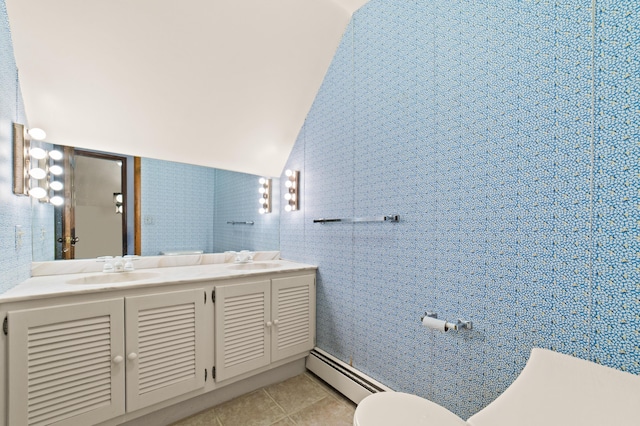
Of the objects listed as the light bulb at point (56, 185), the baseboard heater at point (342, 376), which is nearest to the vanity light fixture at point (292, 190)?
the baseboard heater at point (342, 376)

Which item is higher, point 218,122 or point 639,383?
point 218,122

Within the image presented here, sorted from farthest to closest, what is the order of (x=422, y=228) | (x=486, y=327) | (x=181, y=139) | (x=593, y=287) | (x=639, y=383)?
(x=181, y=139)
(x=422, y=228)
(x=486, y=327)
(x=593, y=287)
(x=639, y=383)

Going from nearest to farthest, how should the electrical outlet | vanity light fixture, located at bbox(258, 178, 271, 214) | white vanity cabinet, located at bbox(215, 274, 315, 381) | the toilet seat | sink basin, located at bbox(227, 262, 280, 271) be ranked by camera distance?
the toilet seat
the electrical outlet
white vanity cabinet, located at bbox(215, 274, 315, 381)
sink basin, located at bbox(227, 262, 280, 271)
vanity light fixture, located at bbox(258, 178, 271, 214)

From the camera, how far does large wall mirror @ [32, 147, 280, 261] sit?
183cm

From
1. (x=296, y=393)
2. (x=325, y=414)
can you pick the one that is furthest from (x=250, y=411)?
(x=325, y=414)

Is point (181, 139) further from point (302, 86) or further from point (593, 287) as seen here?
point (593, 287)

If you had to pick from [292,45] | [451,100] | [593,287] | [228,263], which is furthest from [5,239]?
[593,287]

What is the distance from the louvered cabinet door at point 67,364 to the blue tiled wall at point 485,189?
4.54 feet

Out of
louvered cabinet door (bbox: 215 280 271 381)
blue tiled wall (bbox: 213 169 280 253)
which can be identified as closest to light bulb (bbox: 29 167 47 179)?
blue tiled wall (bbox: 213 169 280 253)

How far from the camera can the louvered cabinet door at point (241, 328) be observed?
1.78 metres

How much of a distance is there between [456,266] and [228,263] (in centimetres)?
183

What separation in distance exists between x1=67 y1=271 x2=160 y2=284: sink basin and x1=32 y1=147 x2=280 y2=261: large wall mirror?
0.80ft

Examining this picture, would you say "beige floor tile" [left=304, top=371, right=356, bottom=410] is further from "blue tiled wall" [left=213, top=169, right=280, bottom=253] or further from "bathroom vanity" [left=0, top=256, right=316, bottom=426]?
"blue tiled wall" [left=213, top=169, right=280, bottom=253]

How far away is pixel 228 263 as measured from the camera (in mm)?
2430
